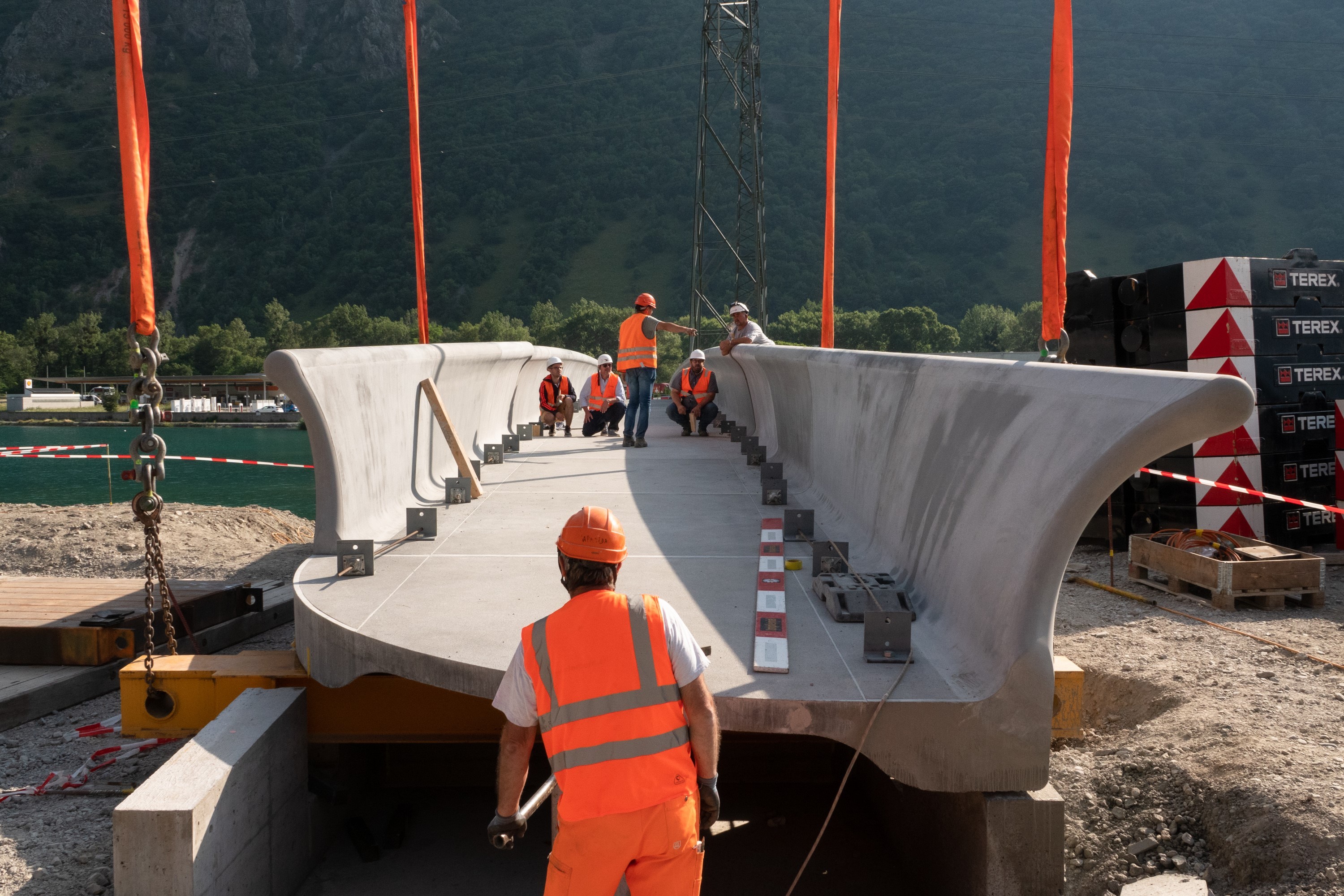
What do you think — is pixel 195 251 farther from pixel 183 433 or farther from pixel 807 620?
pixel 807 620

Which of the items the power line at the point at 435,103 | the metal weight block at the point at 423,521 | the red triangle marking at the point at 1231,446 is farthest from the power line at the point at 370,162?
the metal weight block at the point at 423,521

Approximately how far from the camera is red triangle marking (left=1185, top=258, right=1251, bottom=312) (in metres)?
9.52

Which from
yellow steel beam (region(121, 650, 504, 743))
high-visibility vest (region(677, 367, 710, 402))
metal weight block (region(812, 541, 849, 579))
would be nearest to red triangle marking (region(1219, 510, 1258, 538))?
metal weight block (region(812, 541, 849, 579))

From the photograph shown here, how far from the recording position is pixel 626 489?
8.78 metres

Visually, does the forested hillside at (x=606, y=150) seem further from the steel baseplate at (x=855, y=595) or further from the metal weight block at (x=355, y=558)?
the steel baseplate at (x=855, y=595)

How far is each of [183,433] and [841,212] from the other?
3289 inches

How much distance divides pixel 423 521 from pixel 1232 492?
23.8 ft

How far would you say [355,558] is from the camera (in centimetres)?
546

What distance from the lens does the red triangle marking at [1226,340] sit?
31.3 feet

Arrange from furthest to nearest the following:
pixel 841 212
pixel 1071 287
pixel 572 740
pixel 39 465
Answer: pixel 841 212 < pixel 39 465 < pixel 1071 287 < pixel 572 740

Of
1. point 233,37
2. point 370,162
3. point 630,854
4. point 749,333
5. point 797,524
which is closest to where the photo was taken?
point 630,854

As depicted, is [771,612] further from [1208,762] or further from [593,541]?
[1208,762]

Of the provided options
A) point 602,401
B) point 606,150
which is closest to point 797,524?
point 602,401

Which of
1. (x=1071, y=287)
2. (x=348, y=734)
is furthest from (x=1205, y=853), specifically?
(x=1071, y=287)
